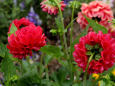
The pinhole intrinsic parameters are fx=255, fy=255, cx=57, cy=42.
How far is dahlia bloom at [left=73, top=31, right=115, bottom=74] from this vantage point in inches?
27.2

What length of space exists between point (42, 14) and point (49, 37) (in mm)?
445

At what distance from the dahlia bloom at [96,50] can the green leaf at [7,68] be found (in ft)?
0.94

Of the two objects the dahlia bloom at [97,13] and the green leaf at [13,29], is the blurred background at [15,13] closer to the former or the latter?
the dahlia bloom at [97,13]

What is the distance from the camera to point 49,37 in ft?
6.53

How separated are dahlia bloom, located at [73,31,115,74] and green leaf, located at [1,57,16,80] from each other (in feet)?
0.94

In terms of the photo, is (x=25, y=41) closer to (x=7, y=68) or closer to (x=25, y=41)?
(x=25, y=41)

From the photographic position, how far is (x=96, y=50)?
0.72m

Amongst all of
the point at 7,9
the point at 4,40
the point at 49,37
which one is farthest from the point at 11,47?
the point at 7,9

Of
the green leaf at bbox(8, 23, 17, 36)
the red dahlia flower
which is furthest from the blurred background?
the red dahlia flower

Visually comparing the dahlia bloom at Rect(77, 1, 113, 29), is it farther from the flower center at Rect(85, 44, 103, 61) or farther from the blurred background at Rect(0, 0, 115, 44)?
the blurred background at Rect(0, 0, 115, 44)

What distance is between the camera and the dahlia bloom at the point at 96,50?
0.69 metres

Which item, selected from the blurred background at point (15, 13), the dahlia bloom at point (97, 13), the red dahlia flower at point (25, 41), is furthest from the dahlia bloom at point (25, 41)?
the blurred background at point (15, 13)

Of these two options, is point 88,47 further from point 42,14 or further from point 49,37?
point 42,14

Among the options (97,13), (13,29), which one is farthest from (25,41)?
(97,13)
